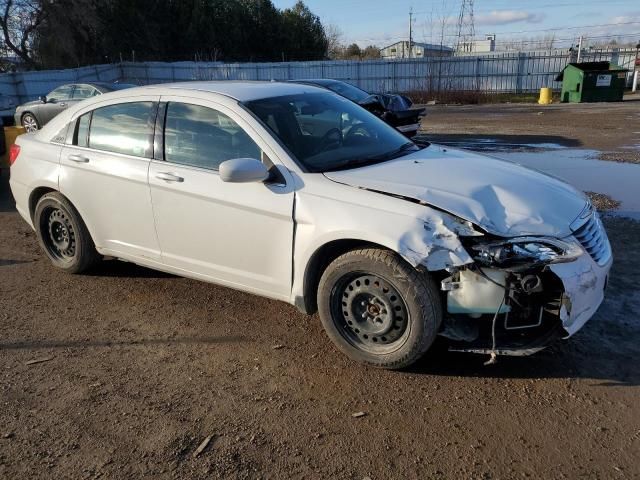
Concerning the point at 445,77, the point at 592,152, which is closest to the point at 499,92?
the point at 445,77

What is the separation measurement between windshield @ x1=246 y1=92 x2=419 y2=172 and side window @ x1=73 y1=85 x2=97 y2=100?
12.2m

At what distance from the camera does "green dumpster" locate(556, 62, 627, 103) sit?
2633 centimetres

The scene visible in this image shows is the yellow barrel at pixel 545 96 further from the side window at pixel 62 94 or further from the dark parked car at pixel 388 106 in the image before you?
the side window at pixel 62 94

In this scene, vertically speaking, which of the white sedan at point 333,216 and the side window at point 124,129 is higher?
the side window at point 124,129

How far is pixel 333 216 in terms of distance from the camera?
348cm

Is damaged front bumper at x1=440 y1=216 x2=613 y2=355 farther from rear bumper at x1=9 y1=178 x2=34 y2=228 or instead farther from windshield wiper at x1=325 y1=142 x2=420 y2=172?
rear bumper at x1=9 y1=178 x2=34 y2=228

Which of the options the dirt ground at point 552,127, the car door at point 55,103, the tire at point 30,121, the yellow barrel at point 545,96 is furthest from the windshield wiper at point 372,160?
the yellow barrel at point 545,96

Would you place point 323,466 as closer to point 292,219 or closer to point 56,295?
point 292,219

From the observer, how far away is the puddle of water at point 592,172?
25.1 ft

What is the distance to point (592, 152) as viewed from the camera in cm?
1150

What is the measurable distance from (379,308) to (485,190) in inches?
39.2

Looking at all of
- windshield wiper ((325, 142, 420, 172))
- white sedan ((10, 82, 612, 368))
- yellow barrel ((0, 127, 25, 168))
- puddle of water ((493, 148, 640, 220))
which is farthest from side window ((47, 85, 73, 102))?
windshield wiper ((325, 142, 420, 172))

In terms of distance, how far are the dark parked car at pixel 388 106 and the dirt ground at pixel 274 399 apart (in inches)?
295

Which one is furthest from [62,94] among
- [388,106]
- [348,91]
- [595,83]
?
[595,83]
